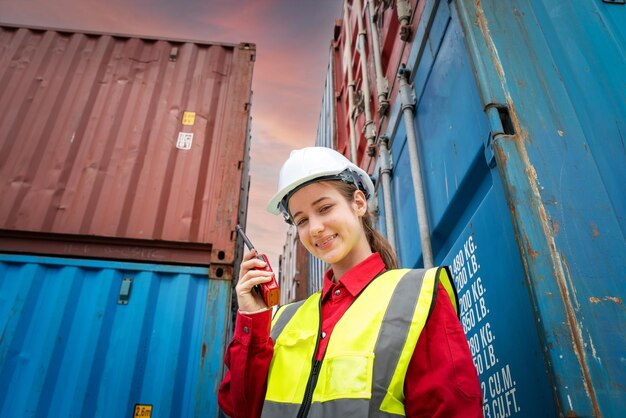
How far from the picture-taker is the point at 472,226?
5.70 feet

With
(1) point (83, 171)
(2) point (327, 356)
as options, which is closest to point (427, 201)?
(2) point (327, 356)

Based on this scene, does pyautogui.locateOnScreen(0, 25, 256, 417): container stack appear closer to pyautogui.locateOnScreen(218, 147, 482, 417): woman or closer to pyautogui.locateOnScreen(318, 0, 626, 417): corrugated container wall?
pyautogui.locateOnScreen(218, 147, 482, 417): woman

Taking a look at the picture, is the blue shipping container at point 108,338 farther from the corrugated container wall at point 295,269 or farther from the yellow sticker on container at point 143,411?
the corrugated container wall at point 295,269

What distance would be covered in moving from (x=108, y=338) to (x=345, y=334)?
7.81 feet

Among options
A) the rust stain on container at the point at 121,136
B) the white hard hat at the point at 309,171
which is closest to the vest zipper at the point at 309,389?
the white hard hat at the point at 309,171

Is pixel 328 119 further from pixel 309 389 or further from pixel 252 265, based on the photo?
pixel 309 389

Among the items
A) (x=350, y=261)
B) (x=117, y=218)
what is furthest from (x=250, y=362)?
→ (x=117, y=218)

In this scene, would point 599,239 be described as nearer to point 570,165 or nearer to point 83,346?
point 570,165

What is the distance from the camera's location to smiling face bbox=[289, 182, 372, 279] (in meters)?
1.48

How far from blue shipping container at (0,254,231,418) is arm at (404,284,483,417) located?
2102 mm

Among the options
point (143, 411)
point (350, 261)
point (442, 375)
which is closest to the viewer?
point (442, 375)

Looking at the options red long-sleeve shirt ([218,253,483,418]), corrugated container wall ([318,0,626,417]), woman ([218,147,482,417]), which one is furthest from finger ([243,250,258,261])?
corrugated container wall ([318,0,626,417])

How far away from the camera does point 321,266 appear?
638 cm

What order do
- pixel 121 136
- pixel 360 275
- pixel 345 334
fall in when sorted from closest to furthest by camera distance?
pixel 345 334 < pixel 360 275 < pixel 121 136
